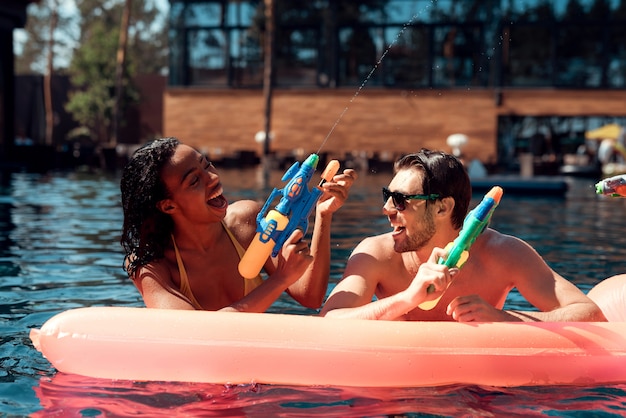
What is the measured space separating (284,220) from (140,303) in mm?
2526

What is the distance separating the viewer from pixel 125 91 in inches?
1389

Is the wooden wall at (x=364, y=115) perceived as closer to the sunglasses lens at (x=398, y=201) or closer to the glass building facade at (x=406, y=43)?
the glass building facade at (x=406, y=43)

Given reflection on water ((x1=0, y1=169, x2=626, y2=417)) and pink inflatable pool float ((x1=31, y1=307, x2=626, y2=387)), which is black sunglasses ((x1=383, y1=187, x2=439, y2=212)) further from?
reflection on water ((x1=0, y1=169, x2=626, y2=417))

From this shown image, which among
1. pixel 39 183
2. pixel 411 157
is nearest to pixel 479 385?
pixel 411 157

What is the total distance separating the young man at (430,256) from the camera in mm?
3580

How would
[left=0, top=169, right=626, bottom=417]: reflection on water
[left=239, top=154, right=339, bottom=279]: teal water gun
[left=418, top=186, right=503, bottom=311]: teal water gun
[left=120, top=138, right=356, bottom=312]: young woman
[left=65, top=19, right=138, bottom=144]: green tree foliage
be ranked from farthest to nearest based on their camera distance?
[left=65, top=19, right=138, bottom=144]: green tree foliage → [left=120, top=138, right=356, bottom=312]: young woman → [left=239, top=154, right=339, bottom=279]: teal water gun → [left=0, top=169, right=626, bottom=417]: reflection on water → [left=418, top=186, right=503, bottom=311]: teal water gun

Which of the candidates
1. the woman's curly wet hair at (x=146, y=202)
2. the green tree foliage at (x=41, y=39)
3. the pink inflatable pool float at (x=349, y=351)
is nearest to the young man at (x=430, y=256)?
the pink inflatable pool float at (x=349, y=351)

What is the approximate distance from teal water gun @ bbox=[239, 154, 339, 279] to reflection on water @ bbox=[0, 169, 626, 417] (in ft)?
1.67

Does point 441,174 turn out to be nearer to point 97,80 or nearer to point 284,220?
point 284,220

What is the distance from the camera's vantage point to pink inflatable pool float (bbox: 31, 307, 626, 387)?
3.43 meters

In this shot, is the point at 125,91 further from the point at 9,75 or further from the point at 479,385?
the point at 479,385

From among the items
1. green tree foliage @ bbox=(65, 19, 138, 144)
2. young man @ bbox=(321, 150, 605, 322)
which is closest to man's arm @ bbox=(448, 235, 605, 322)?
young man @ bbox=(321, 150, 605, 322)

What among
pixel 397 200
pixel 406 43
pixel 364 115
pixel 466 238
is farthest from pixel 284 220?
pixel 406 43

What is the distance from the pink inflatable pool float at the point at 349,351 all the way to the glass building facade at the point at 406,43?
21792 mm
